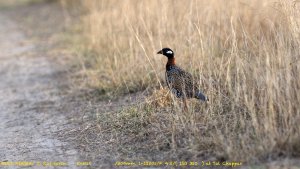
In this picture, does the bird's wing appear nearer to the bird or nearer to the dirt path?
the bird

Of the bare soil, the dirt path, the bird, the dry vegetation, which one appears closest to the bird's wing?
the bird

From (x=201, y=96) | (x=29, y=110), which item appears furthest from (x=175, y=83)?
(x=29, y=110)

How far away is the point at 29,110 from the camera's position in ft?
26.0

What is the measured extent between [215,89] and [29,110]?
9.97ft

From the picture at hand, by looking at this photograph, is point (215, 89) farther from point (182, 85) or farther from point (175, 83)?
point (175, 83)

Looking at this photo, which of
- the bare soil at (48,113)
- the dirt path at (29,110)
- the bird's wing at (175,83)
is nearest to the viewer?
the bare soil at (48,113)

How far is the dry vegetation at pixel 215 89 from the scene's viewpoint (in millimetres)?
5047

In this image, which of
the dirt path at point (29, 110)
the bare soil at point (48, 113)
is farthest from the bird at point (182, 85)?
the dirt path at point (29, 110)

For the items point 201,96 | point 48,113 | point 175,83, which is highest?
point 175,83

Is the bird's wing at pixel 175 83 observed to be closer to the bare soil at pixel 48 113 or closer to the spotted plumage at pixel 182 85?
the spotted plumage at pixel 182 85

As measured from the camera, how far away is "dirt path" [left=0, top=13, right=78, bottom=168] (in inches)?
233

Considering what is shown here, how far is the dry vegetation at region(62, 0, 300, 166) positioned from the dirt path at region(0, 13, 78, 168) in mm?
570

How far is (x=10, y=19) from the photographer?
17875 millimetres

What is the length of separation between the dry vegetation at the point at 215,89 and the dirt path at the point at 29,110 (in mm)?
570
